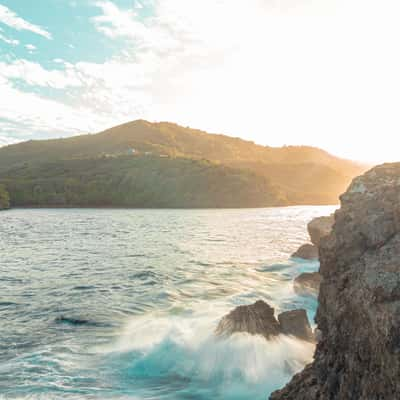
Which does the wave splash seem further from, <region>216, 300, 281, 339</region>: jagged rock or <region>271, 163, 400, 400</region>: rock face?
<region>271, 163, 400, 400</region>: rock face

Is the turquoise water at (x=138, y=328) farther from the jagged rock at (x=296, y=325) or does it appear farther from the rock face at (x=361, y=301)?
the rock face at (x=361, y=301)

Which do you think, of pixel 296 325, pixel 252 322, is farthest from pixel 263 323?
pixel 296 325

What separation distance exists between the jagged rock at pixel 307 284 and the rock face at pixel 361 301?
494 inches

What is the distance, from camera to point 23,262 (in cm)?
2555

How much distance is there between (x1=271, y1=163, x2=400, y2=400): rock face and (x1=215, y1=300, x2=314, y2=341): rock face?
499 centimetres

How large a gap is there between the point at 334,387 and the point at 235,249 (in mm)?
28635

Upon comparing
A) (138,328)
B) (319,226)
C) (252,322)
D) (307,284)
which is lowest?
(138,328)

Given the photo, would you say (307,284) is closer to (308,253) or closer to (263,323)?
(263,323)

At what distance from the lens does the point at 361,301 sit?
5215 mm

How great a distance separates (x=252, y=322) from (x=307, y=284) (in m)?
8.62

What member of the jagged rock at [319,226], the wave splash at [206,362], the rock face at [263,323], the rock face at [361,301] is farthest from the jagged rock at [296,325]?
the jagged rock at [319,226]

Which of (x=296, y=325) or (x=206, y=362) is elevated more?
(x=296, y=325)

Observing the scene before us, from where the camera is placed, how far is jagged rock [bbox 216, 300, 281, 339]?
1117 centimetres

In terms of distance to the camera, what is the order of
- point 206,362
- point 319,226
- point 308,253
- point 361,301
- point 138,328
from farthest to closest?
point 308,253
point 319,226
point 138,328
point 206,362
point 361,301
